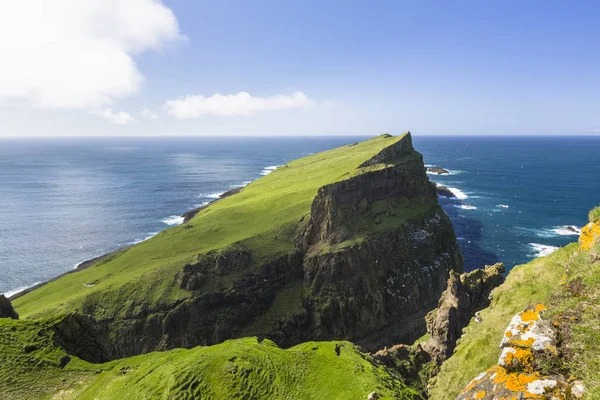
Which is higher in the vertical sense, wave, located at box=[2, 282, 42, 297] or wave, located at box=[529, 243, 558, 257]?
wave, located at box=[529, 243, 558, 257]

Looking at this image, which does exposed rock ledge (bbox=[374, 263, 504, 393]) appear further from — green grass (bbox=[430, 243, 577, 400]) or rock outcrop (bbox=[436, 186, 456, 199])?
rock outcrop (bbox=[436, 186, 456, 199])

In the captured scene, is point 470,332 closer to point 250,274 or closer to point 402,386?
point 402,386

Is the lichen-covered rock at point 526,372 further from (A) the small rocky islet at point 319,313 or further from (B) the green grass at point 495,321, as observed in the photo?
(B) the green grass at point 495,321

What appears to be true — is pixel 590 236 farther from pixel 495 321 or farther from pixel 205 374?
pixel 205 374

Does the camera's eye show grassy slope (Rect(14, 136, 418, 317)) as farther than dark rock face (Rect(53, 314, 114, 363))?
Yes

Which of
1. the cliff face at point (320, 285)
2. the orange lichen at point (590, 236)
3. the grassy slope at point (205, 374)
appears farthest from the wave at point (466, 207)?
the orange lichen at point (590, 236)

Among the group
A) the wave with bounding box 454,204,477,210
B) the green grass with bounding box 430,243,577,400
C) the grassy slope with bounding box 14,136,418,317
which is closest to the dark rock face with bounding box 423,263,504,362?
the green grass with bounding box 430,243,577,400
